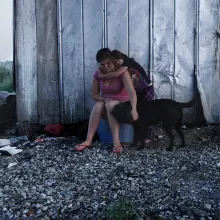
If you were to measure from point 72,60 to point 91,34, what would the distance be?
0.49 meters

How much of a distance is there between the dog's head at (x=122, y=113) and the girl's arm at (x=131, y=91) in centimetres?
8

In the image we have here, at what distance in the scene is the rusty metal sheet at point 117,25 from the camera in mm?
5426

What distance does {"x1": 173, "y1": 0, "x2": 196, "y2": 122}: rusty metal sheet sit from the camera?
5402 mm

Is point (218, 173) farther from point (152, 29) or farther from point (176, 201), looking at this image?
point (152, 29)

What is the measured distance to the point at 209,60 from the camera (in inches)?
217

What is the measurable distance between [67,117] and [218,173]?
2729 mm

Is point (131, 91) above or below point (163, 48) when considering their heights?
below

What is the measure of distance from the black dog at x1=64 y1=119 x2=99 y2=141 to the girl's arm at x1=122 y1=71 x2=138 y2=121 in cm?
88

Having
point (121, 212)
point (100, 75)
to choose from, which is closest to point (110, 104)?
point (100, 75)

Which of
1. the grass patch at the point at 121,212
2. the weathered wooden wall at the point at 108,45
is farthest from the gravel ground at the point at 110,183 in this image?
the weathered wooden wall at the point at 108,45

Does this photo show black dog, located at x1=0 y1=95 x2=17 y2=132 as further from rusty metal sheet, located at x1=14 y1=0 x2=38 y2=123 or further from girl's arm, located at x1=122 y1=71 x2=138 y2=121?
girl's arm, located at x1=122 y1=71 x2=138 y2=121

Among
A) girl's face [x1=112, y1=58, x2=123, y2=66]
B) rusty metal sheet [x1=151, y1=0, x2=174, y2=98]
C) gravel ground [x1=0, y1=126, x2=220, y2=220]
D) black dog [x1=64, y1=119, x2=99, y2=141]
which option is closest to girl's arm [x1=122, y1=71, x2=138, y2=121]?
girl's face [x1=112, y1=58, x2=123, y2=66]

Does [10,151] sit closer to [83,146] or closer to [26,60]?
[83,146]

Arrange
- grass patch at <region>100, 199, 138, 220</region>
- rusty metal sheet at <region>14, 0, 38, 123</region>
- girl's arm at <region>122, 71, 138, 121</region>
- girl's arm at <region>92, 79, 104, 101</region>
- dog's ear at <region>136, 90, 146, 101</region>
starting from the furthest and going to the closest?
rusty metal sheet at <region>14, 0, 38, 123</region>, dog's ear at <region>136, 90, 146, 101</region>, girl's arm at <region>92, 79, 104, 101</region>, girl's arm at <region>122, 71, 138, 121</region>, grass patch at <region>100, 199, 138, 220</region>
